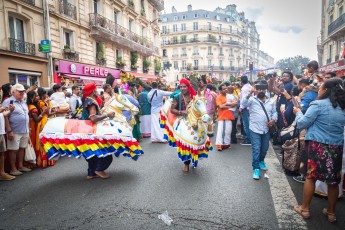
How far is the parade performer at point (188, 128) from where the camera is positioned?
5.04 m

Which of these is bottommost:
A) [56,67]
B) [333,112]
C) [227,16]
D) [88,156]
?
[88,156]

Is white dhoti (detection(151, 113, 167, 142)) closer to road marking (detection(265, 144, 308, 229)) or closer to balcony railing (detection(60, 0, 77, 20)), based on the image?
road marking (detection(265, 144, 308, 229))

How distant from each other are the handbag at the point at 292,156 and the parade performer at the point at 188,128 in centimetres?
151

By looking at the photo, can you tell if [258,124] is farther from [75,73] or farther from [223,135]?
[75,73]

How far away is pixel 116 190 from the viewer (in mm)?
4402

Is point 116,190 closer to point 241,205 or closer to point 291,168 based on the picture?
point 241,205

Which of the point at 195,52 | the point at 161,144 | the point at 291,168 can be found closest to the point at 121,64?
the point at 161,144

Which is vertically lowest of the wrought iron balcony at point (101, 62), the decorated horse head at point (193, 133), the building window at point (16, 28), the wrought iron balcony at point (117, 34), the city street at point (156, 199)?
the city street at point (156, 199)

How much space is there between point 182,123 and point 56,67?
12760mm

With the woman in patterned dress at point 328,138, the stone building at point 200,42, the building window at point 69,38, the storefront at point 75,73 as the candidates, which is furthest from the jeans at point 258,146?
the stone building at point 200,42

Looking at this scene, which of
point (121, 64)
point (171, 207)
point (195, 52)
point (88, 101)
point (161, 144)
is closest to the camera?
point (171, 207)

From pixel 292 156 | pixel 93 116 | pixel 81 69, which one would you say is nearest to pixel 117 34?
pixel 81 69

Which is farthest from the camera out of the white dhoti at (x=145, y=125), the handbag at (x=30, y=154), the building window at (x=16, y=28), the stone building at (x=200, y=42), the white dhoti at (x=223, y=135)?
the stone building at (x=200, y=42)

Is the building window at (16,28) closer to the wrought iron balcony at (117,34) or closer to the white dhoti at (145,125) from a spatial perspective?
the wrought iron balcony at (117,34)
